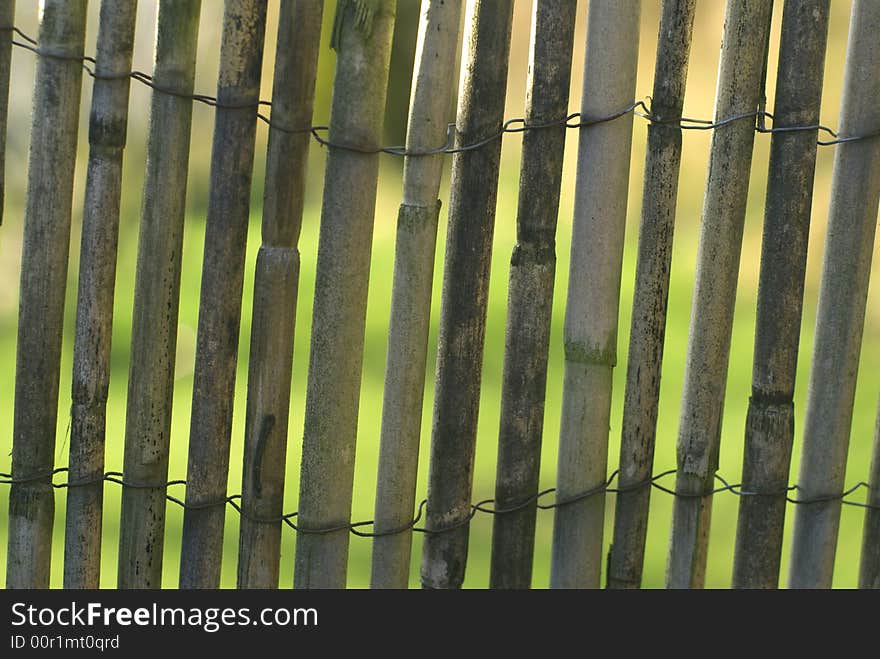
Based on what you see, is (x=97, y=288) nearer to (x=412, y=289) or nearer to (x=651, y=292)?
(x=412, y=289)

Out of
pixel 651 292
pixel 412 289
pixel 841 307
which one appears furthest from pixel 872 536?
pixel 412 289

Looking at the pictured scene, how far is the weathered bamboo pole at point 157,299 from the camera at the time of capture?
1.36 m

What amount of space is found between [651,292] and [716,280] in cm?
8

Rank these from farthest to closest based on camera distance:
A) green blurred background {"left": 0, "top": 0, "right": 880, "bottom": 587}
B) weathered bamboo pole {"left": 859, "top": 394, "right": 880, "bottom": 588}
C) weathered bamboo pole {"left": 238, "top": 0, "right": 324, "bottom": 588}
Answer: green blurred background {"left": 0, "top": 0, "right": 880, "bottom": 587} → weathered bamboo pole {"left": 859, "top": 394, "right": 880, "bottom": 588} → weathered bamboo pole {"left": 238, "top": 0, "right": 324, "bottom": 588}

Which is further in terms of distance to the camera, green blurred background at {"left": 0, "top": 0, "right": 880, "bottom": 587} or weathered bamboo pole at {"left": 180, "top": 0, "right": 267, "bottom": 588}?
green blurred background at {"left": 0, "top": 0, "right": 880, "bottom": 587}

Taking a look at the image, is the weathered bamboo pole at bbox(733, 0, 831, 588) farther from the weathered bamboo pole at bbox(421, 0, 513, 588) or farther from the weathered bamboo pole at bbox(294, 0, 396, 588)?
the weathered bamboo pole at bbox(294, 0, 396, 588)

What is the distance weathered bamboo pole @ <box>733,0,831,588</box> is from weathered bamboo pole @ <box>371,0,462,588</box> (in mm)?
411

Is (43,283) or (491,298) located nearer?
(43,283)

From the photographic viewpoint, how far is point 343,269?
4.47ft

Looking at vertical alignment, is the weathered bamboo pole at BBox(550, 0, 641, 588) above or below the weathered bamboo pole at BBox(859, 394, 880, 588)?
above

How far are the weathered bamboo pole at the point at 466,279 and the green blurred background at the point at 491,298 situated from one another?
2.23 feet

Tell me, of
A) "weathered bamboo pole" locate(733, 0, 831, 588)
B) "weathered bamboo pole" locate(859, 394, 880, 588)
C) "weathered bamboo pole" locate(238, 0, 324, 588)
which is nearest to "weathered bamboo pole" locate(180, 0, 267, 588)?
"weathered bamboo pole" locate(238, 0, 324, 588)

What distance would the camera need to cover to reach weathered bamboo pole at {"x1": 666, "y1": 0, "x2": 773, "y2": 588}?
1.34 m
